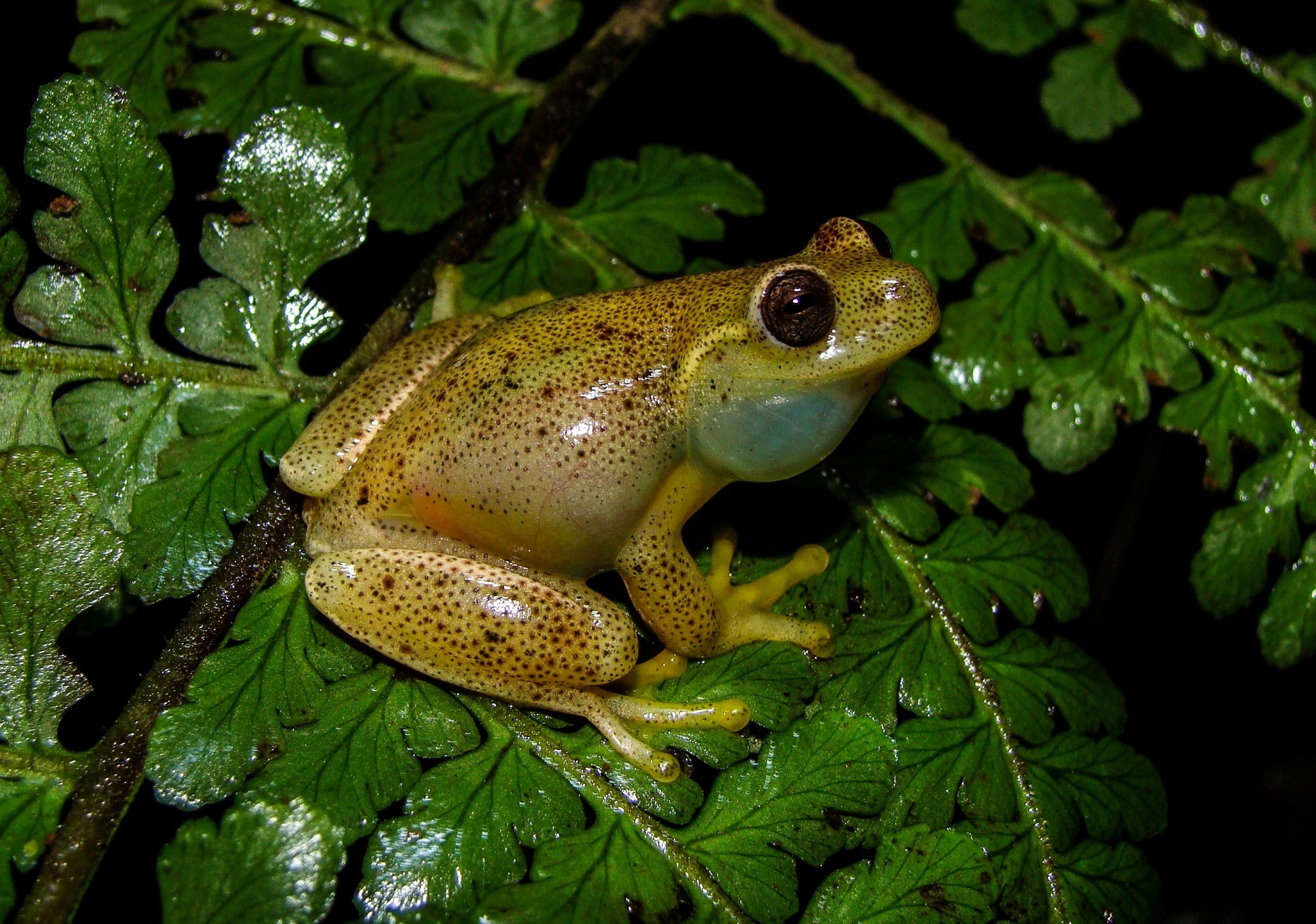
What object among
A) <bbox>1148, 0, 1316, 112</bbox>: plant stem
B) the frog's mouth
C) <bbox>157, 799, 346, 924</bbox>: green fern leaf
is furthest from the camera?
<bbox>1148, 0, 1316, 112</bbox>: plant stem

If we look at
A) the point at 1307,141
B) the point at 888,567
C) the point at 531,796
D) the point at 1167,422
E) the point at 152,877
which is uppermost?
the point at 1307,141

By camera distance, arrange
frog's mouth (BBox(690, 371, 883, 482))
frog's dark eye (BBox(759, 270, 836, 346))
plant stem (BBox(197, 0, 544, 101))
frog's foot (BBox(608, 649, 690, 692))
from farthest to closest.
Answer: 1. plant stem (BBox(197, 0, 544, 101))
2. frog's foot (BBox(608, 649, 690, 692))
3. frog's mouth (BBox(690, 371, 883, 482))
4. frog's dark eye (BBox(759, 270, 836, 346))

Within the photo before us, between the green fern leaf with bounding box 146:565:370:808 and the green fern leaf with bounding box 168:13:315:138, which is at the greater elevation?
the green fern leaf with bounding box 168:13:315:138

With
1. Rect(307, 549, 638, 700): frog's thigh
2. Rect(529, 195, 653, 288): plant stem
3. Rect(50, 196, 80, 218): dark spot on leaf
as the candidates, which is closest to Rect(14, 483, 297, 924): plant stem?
Rect(307, 549, 638, 700): frog's thigh

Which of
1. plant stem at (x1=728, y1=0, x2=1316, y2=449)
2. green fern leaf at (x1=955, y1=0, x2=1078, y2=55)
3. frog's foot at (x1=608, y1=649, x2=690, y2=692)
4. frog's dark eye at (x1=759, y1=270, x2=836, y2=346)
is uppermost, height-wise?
green fern leaf at (x1=955, y1=0, x2=1078, y2=55)

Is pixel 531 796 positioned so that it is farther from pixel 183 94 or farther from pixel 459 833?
pixel 183 94

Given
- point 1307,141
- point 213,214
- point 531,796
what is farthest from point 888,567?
point 1307,141

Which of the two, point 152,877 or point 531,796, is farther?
point 152,877

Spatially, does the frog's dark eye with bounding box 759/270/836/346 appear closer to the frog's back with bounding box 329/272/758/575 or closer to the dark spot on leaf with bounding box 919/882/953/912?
the frog's back with bounding box 329/272/758/575

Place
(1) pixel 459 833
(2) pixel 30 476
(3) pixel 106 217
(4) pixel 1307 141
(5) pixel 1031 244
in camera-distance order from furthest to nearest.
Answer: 1. (4) pixel 1307 141
2. (5) pixel 1031 244
3. (3) pixel 106 217
4. (2) pixel 30 476
5. (1) pixel 459 833
